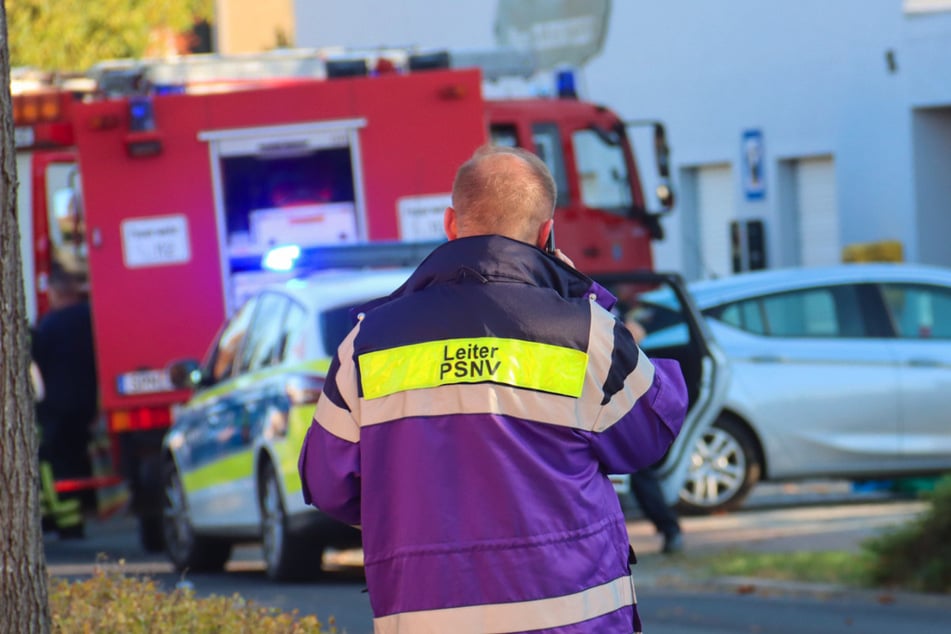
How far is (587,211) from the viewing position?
586 inches

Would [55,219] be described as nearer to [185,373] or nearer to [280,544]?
[185,373]

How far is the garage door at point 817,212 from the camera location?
21.3 m

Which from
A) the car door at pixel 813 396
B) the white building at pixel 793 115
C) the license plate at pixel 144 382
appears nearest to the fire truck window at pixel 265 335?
the license plate at pixel 144 382

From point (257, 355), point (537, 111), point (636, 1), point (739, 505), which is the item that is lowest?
point (739, 505)

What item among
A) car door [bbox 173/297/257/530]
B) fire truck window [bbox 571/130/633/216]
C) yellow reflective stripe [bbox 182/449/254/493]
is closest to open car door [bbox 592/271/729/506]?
yellow reflective stripe [bbox 182/449/254/493]

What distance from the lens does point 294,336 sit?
9.84 m

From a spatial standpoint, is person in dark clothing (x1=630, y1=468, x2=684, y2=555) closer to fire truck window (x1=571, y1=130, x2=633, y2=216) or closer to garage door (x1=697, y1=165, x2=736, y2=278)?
fire truck window (x1=571, y1=130, x2=633, y2=216)

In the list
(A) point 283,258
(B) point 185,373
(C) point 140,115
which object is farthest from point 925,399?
(C) point 140,115

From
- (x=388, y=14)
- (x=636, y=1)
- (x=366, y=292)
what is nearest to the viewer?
(x=366, y=292)

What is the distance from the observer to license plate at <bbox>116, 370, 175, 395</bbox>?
40.3 feet

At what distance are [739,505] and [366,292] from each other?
13.2 ft

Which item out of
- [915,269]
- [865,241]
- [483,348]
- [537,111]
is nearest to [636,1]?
[865,241]

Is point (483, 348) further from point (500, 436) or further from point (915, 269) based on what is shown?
point (915, 269)

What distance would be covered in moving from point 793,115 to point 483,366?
17983 mm
